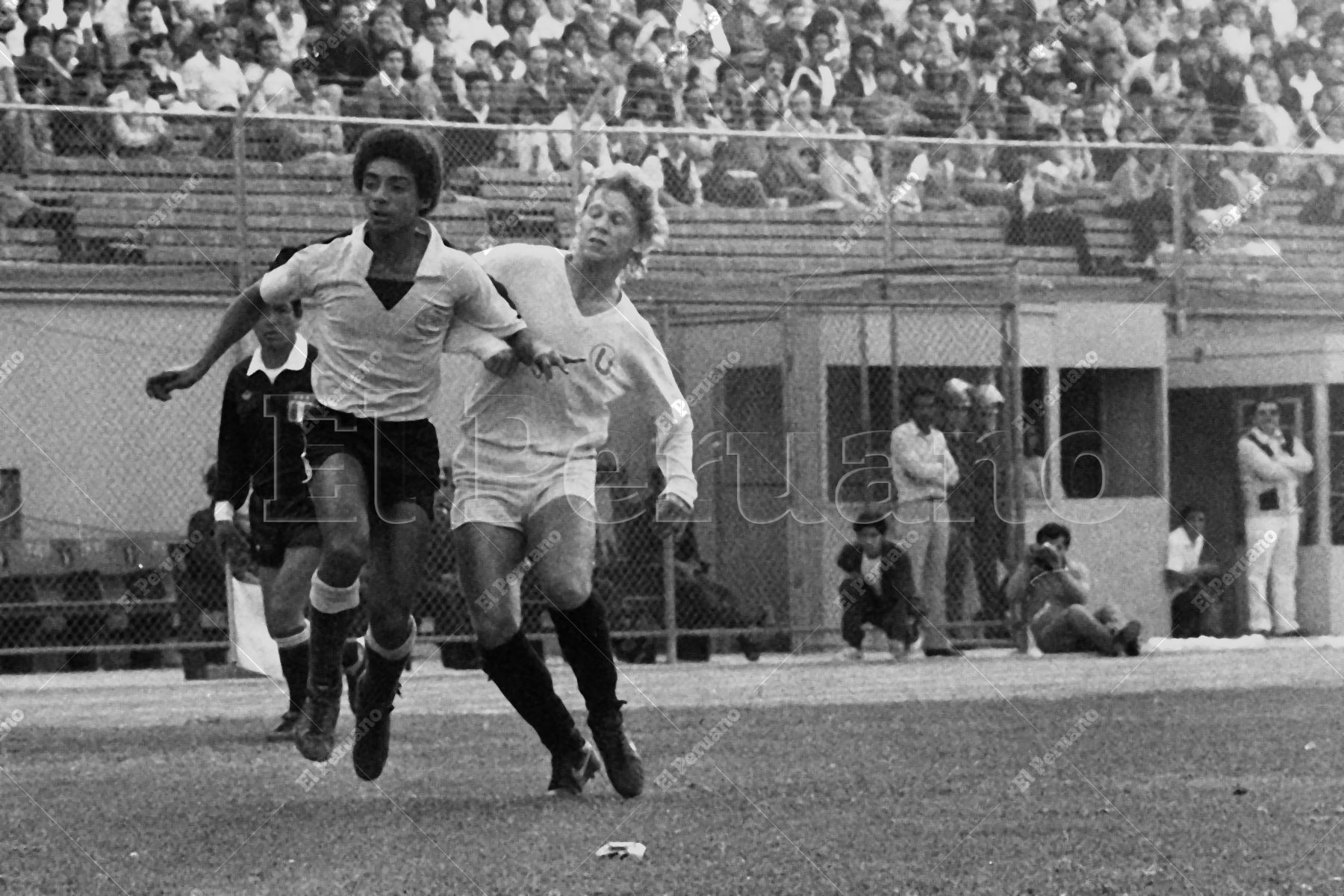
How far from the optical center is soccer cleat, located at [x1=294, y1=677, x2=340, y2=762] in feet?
26.8

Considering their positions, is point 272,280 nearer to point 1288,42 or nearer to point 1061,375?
point 1061,375

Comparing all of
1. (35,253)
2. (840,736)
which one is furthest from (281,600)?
(35,253)

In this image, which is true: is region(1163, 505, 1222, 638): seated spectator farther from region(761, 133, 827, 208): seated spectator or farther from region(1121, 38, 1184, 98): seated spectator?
region(1121, 38, 1184, 98): seated spectator

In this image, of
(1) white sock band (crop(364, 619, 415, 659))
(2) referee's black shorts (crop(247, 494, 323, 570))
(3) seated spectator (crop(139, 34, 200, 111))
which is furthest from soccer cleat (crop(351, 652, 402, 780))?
(3) seated spectator (crop(139, 34, 200, 111))

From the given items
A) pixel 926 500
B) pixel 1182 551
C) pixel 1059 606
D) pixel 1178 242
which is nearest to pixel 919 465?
pixel 926 500

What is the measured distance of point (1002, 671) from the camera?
15945mm

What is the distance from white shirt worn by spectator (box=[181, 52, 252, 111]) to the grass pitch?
17.5 feet

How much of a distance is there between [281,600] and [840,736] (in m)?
2.54

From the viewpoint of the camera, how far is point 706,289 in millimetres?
18453

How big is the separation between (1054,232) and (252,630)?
814 cm

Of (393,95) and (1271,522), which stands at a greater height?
(393,95)

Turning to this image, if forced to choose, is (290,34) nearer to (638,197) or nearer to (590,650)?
(638,197)

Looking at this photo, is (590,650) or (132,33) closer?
(590,650)

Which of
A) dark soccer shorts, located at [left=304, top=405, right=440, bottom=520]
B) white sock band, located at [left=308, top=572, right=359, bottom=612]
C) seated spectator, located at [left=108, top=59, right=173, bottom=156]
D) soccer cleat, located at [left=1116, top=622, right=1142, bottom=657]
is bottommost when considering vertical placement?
soccer cleat, located at [left=1116, top=622, right=1142, bottom=657]
